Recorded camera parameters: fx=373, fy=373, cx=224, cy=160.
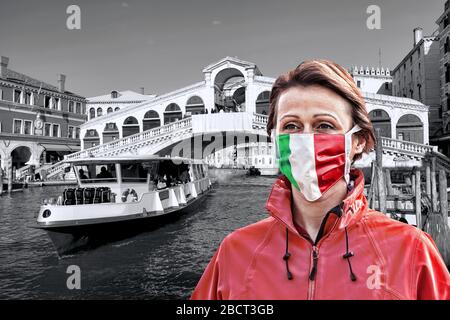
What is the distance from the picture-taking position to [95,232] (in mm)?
9828

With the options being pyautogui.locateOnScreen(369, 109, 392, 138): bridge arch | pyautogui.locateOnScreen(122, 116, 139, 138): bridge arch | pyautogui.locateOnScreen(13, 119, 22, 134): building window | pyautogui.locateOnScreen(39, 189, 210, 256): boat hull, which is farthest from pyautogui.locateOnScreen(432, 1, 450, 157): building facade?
pyautogui.locateOnScreen(13, 119, 22, 134): building window

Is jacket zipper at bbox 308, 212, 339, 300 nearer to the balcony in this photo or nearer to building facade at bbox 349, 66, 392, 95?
the balcony

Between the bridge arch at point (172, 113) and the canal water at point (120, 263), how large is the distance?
22240mm

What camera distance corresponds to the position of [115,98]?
1922 inches

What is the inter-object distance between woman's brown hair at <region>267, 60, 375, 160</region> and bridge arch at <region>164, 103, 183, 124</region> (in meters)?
34.1

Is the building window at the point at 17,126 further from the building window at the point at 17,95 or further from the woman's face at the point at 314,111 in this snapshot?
the woman's face at the point at 314,111

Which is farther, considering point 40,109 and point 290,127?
point 40,109

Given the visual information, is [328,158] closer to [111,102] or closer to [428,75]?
[428,75]

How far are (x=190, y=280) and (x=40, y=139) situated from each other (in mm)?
31800

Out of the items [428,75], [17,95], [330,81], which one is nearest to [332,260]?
[330,81]

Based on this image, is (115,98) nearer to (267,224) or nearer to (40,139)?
(40,139)

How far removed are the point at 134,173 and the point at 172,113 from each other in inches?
955

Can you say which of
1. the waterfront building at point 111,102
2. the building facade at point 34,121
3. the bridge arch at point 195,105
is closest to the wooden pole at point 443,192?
the bridge arch at point 195,105
